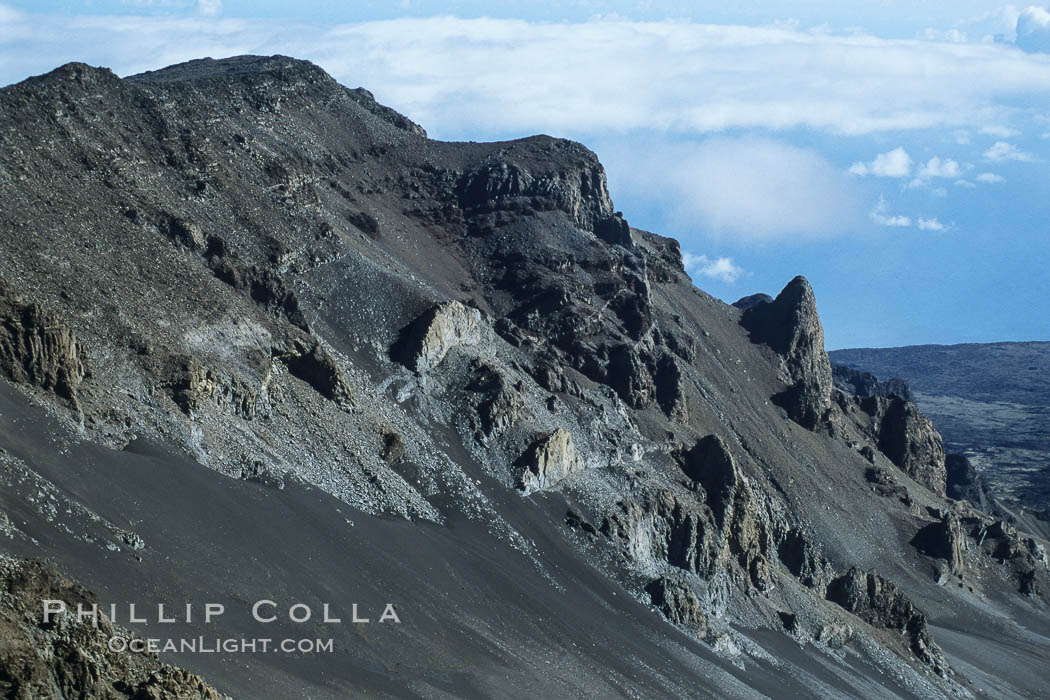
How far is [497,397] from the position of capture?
369 ft

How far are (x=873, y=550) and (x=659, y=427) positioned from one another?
3402 cm

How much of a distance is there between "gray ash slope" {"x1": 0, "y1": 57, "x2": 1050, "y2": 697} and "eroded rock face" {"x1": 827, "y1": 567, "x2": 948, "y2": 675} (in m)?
0.32

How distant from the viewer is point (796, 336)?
173750 mm

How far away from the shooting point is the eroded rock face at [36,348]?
73562 mm

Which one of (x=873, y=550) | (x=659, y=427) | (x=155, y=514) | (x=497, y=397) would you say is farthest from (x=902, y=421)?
(x=155, y=514)

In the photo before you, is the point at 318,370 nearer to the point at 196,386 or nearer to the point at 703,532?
the point at 196,386

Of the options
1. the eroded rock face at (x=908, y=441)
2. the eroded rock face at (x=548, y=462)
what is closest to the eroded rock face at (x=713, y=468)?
the eroded rock face at (x=548, y=462)

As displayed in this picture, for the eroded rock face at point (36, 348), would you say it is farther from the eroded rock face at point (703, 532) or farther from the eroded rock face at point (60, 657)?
the eroded rock face at point (703, 532)

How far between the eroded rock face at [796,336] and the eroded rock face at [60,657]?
414 ft

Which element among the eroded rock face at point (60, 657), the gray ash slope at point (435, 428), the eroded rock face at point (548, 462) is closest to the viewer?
the eroded rock face at point (60, 657)

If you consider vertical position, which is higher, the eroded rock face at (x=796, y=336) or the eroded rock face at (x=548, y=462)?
the eroded rock face at (x=796, y=336)

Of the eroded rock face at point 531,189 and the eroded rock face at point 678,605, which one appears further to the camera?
the eroded rock face at point 531,189

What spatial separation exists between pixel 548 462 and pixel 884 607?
4264 centimetres

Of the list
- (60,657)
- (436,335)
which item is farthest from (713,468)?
(60,657)
